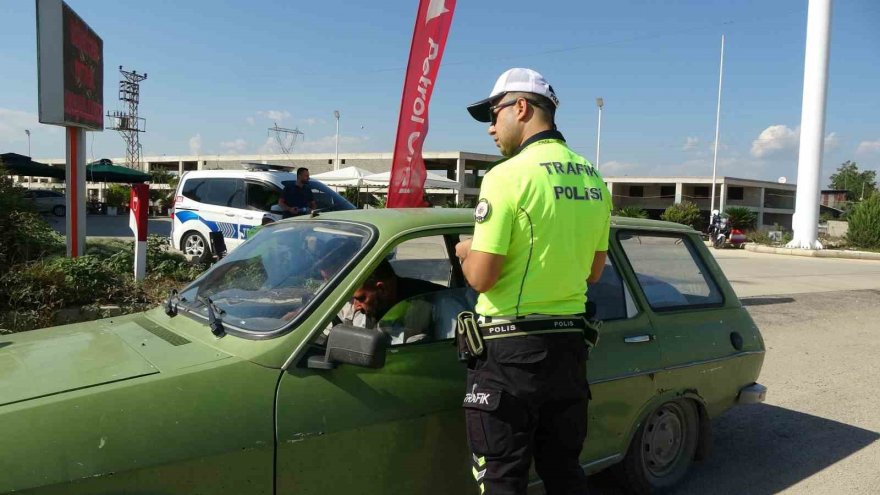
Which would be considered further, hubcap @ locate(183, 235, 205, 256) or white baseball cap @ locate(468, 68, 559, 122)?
hubcap @ locate(183, 235, 205, 256)

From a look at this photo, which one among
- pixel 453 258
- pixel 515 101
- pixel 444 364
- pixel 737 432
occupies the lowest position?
pixel 737 432

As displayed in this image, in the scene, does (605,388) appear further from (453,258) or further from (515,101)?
(515,101)

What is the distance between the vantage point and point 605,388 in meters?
3.03

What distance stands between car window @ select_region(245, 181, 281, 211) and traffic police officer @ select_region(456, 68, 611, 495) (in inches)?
384

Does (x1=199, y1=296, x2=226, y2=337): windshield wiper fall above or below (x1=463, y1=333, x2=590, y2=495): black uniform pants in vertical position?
above

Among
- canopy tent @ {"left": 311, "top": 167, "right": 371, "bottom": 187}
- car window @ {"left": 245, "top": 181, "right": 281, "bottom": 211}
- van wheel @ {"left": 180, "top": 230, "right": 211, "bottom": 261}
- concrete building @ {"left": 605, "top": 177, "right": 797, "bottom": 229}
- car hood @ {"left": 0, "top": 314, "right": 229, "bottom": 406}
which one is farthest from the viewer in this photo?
concrete building @ {"left": 605, "top": 177, "right": 797, "bottom": 229}

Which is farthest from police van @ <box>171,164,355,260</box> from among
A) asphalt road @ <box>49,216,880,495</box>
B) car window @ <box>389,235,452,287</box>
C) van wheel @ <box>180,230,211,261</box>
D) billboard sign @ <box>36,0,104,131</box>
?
car window @ <box>389,235,452,287</box>

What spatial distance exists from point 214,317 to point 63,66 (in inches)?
282

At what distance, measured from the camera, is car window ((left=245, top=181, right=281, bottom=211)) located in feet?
38.0

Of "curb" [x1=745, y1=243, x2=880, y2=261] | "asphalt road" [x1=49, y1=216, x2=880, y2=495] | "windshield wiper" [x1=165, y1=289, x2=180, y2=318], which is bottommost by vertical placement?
"asphalt road" [x1=49, y1=216, x2=880, y2=495]

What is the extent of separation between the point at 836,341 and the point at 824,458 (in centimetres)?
451

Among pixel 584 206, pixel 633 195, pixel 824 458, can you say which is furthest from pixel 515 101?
pixel 633 195

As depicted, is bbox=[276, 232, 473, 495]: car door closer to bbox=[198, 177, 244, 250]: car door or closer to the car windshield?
the car windshield

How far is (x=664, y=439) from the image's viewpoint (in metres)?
3.59
